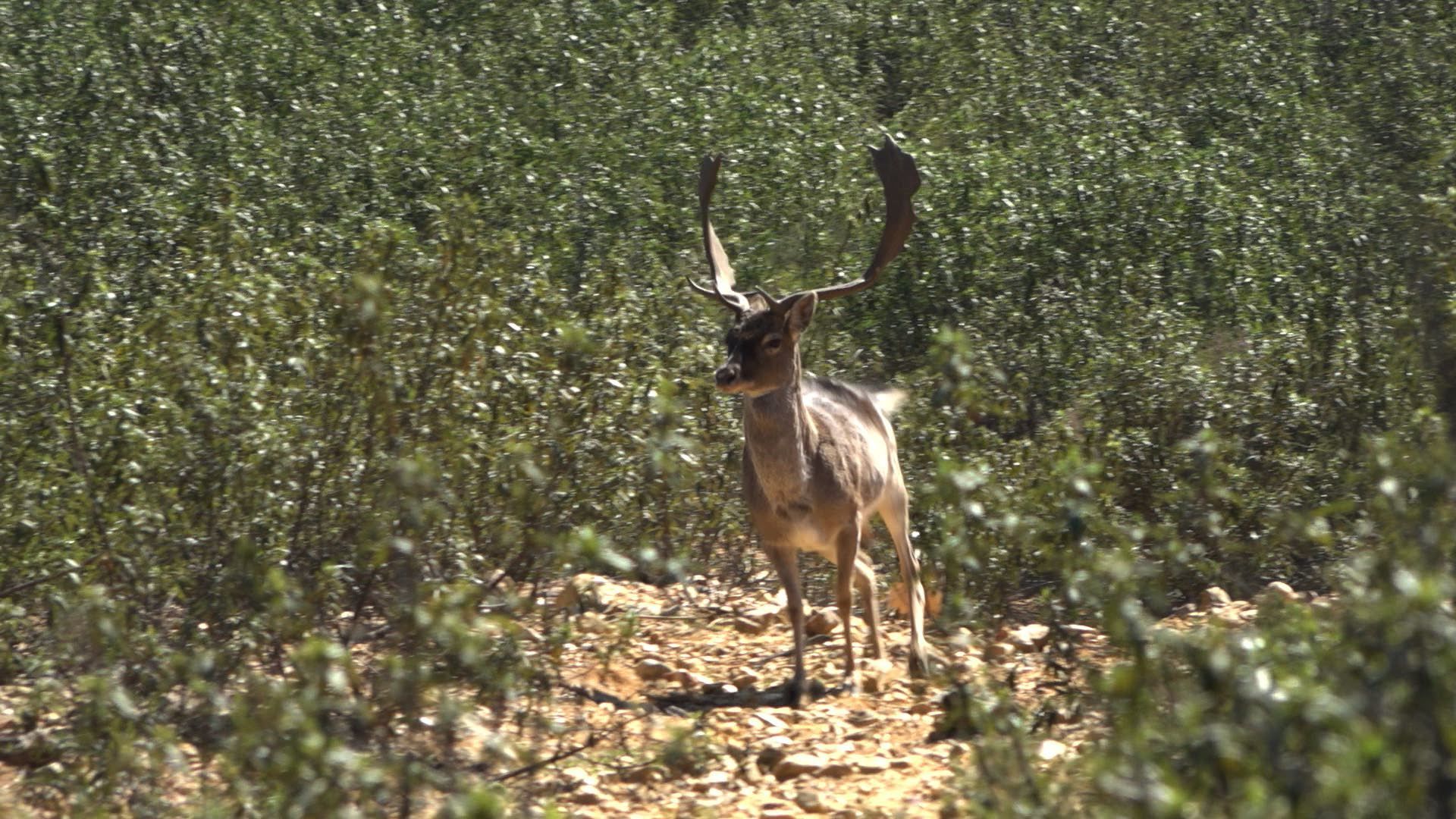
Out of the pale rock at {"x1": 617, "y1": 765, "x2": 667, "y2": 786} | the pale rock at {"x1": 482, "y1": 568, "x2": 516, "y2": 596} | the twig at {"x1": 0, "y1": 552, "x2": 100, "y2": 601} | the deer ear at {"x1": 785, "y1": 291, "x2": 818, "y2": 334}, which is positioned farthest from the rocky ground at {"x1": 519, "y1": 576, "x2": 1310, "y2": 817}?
the twig at {"x1": 0, "y1": 552, "x2": 100, "y2": 601}

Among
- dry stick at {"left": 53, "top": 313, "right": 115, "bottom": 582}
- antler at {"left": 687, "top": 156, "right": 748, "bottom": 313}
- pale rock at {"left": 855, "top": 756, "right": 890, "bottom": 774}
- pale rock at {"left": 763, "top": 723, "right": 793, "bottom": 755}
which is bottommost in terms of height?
pale rock at {"left": 763, "top": 723, "right": 793, "bottom": 755}

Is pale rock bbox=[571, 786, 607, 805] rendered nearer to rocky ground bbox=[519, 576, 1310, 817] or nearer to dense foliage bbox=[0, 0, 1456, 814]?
rocky ground bbox=[519, 576, 1310, 817]

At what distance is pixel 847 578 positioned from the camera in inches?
356

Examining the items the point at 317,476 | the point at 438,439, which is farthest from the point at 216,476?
→ the point at 438,439

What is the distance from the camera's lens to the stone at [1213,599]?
998cm

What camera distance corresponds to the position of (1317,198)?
46.7ft

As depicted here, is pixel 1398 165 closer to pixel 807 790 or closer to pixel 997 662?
pixel 997 662

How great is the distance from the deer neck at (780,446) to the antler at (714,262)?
1.39 feet

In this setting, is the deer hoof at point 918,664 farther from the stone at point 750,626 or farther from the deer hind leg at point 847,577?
the stone at point 750,626

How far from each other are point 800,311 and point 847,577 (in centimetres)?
122

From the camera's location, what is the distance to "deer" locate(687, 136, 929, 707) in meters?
8.88

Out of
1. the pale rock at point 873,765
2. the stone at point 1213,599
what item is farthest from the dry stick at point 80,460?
the stone at point 1213,599

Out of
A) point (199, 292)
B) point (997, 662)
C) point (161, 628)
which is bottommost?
point (997, 662)

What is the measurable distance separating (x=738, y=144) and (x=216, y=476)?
687cm
